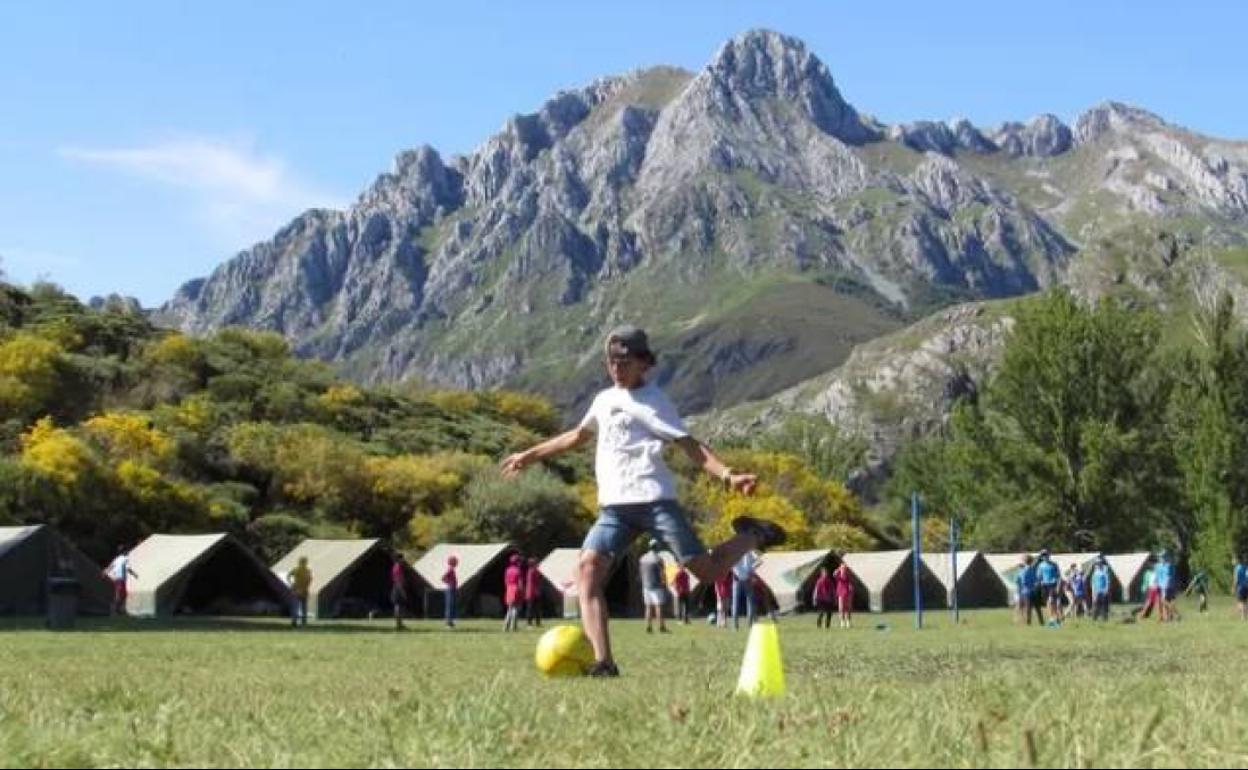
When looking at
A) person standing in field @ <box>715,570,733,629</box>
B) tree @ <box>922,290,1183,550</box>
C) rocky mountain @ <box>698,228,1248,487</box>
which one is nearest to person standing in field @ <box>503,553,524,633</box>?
person standing in field @ <box>715,570,733,629</box>

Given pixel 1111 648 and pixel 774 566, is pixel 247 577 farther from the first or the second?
pixel 1111 648

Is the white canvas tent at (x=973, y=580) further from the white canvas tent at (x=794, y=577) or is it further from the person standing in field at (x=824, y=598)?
the person standing in field at (x=824, y=598)

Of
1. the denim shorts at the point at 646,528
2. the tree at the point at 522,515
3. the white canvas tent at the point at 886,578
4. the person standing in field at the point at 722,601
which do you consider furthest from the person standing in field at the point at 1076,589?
the denim shorts at the point at 646,528

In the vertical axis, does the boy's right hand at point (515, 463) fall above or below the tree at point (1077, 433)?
below

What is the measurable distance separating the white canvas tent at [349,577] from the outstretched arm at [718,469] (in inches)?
1313

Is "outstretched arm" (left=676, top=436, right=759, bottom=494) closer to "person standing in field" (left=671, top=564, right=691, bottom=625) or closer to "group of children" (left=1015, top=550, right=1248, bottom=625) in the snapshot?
"group of children" (left=1015, top=550, right=1248, bottom=625)

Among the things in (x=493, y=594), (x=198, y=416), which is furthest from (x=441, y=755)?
(x=198, y=416)

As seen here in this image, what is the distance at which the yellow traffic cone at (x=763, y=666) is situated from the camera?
5.61 meters

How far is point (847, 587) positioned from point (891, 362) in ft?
485

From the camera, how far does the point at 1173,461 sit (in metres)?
56.7

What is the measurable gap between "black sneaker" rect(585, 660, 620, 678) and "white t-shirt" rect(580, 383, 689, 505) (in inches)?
34.5

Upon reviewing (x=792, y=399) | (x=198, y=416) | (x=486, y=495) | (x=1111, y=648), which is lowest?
(x=1111, y=648)

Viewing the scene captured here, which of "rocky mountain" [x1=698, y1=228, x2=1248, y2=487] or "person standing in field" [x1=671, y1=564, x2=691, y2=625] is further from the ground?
"rocky mountain" [x1=698, y1=228, x2=1248, y2=487]

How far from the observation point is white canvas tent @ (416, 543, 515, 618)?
143 feet
